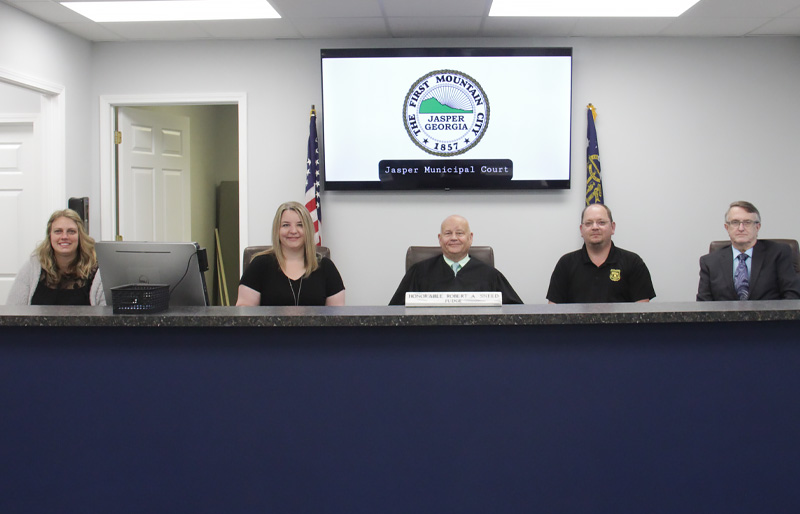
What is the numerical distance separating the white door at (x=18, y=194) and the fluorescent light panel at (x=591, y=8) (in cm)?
323

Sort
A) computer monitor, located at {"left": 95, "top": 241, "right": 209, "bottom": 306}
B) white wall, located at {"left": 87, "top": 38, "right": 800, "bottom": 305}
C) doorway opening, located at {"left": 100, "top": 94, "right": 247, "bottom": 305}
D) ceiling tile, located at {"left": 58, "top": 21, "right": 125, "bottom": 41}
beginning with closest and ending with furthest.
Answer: computer monitor, located at {"left": 95, "top": 241, "right": 209, "bottom": 306}
ceiling tile, located at {"left": 58, "top": 21, "right": 125, "bottom": 41}
white wall, located at {"left": 87, "top": 38, "right": 800, "bottom": 305}
doorway opening, located at {"left": 100, "top": 94, "right": 247, "bottom": 305}

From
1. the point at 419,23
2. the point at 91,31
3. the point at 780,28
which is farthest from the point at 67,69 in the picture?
the point at 780,28

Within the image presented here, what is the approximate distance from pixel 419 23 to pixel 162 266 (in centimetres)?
261

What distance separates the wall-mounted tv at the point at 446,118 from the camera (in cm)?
407

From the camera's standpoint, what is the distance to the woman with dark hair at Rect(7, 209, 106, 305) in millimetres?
2750

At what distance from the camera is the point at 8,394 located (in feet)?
5.45

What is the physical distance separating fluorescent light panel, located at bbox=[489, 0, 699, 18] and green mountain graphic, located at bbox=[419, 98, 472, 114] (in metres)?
0.66

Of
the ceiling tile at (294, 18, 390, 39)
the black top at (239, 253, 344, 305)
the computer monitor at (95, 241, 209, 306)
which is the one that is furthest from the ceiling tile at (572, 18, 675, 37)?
the computer monitor at (95, 241, 209, 306)

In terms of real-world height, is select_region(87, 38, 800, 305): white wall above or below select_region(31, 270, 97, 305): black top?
above

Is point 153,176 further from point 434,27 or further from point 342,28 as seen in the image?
point 434,27

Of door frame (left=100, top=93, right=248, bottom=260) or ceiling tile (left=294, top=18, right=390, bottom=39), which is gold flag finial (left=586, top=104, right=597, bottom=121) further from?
door frame (left=100, top=93, right=248, bottom=260)

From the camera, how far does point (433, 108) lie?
410 cm

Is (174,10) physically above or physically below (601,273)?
above

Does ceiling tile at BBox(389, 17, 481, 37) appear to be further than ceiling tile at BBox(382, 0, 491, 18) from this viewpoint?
Yes
